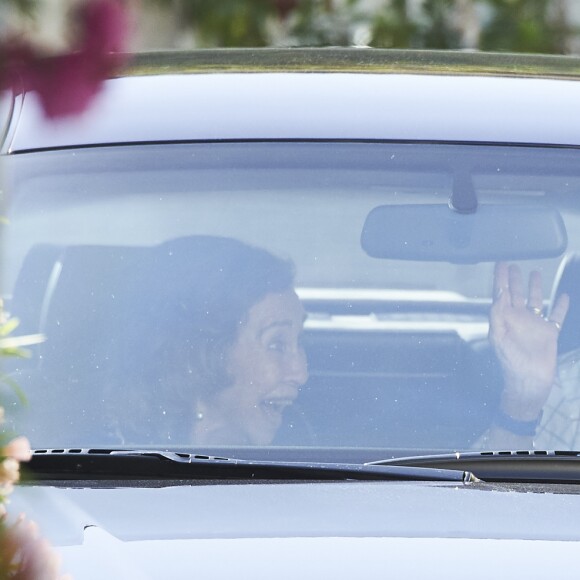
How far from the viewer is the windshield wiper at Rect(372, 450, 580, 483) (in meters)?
1.82

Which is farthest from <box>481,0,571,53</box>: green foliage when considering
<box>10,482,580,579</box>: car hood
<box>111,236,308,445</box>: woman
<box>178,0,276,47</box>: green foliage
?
<box>10,482,580,579</box>: car hood

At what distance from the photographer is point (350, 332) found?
2.40 meters

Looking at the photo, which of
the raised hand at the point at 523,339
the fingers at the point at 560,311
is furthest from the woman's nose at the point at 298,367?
the fingers at the point at 560,311

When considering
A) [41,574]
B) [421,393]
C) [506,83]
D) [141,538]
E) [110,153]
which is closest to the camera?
[41,574]

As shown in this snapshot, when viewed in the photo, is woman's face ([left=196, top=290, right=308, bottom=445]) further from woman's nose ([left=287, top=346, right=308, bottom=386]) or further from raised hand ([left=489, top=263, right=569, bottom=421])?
raised hand ([left=489, top=263, right=569, bottom=421])

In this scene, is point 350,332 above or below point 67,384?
above

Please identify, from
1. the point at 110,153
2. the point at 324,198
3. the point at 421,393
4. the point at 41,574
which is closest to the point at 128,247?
the point at 110,153

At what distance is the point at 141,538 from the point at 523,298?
3.20 ft

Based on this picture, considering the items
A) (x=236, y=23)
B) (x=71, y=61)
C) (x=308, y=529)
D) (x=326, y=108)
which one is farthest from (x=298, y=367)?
(x=236, y=23)

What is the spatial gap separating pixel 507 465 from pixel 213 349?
518mm

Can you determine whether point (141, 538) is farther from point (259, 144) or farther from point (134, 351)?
point (259, 144)

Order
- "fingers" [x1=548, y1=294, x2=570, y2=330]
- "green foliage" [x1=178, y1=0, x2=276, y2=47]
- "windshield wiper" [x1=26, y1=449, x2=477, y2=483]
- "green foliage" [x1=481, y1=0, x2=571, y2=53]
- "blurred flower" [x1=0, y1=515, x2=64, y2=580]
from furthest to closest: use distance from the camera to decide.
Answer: "green foliage" [x1=481, y1=0, x2=571, y2=53], "green foliage" [x1=178, y1=0, x2=276, y2=47], "fingers" [x1=548, y1=294, x2=570, y2=330], "windshield wiper" [x1=26, y1=449, x2=477, y2=483], "blurred flower" [x1=0, y1=515, x2=64, y2=580]

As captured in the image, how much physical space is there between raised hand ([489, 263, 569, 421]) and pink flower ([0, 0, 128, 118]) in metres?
1.36

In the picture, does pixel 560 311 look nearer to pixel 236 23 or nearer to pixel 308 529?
pixel 308 529
